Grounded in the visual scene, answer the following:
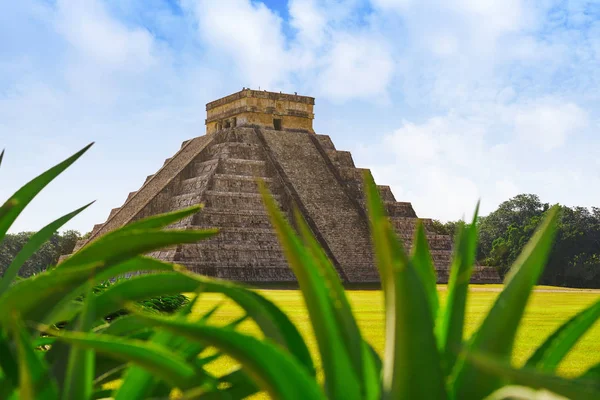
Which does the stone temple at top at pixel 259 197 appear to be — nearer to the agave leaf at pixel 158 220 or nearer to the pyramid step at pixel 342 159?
the pyramid step at pixel 342 159

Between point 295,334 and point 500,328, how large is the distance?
1.22 ft

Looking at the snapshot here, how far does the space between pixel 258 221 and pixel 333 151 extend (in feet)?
23.5

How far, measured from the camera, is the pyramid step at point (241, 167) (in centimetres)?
2889

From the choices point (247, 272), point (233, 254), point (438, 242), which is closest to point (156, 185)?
point (233, 254)

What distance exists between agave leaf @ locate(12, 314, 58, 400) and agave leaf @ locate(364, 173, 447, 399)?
0.53 metres

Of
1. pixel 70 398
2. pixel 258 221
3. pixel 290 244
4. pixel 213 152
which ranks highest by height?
pixel 213 152

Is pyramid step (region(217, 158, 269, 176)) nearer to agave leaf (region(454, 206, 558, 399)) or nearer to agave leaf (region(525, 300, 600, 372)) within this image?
agave leaf (region(525, 300, 600, 372))

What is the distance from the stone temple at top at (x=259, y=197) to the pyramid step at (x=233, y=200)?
3cm

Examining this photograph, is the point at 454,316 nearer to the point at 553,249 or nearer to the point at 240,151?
the point at 240,151

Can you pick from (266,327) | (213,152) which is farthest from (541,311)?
(213,152)

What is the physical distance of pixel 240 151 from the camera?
30578mm

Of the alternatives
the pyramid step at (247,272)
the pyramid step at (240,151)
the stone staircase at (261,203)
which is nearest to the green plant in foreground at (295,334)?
the pyramid step at (247,272)

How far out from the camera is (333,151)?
33.1 meters

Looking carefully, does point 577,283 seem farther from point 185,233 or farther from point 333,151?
point 185,233
